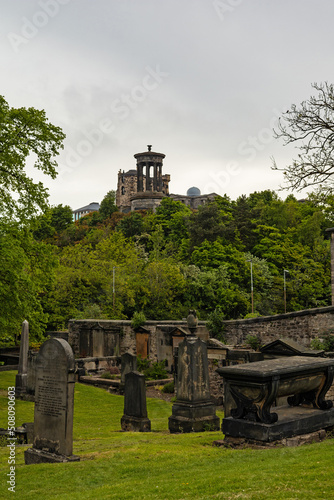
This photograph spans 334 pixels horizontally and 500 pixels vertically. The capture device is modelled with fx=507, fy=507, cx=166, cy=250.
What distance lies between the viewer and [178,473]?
6262 millimetres

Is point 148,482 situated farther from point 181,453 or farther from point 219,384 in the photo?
point 219,384

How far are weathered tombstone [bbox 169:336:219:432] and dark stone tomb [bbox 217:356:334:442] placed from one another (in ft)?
12.1

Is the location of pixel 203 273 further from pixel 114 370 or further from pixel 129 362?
pixel 129 362

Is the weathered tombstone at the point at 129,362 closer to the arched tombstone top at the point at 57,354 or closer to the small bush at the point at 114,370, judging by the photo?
the small bush at the point at 114,370

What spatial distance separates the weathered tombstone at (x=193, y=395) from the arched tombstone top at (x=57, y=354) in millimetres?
4489

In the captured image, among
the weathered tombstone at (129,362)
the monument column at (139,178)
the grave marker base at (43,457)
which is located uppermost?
the monument column at (139,178)

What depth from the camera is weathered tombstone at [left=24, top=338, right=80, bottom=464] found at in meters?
8.14

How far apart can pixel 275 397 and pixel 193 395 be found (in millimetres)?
4976

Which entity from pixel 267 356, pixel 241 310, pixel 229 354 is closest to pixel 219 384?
pixel 229 354

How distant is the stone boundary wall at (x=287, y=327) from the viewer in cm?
2045

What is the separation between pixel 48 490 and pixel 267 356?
31.3 feet

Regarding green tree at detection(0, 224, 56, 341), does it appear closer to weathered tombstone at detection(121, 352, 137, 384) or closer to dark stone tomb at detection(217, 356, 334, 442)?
weathered tombstone at detection(121, 352, 137, 384)

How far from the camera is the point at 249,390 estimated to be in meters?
7.62

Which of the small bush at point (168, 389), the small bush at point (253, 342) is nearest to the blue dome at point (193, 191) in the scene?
the small bush at point (253, 342)
